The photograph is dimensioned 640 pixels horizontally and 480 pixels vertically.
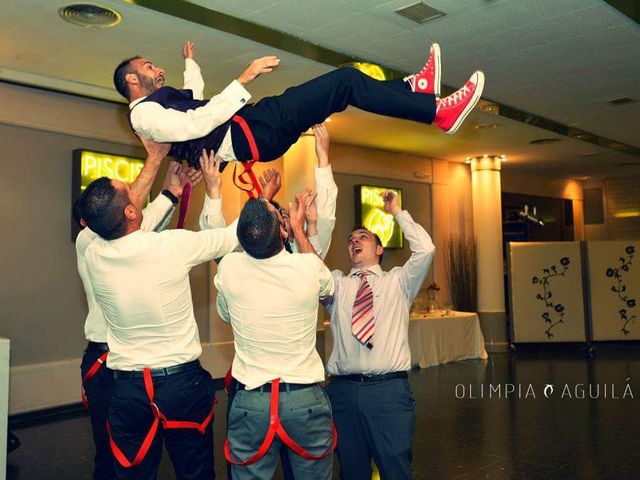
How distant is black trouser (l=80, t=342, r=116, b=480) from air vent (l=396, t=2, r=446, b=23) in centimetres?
291

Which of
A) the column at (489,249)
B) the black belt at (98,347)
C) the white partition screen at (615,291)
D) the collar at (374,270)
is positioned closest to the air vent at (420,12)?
the collar at (374,270)

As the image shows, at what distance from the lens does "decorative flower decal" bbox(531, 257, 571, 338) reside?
962cm

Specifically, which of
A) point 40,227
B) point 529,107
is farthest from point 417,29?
point 40,227

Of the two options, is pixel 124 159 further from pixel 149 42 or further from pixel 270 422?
pixel 270 422

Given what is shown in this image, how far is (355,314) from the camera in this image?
123 inches

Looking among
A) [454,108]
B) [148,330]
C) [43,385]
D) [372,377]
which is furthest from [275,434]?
[43,385]

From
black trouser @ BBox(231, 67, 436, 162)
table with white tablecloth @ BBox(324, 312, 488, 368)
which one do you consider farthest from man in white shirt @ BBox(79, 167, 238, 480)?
table with white tablecloth @ BBox(324, 312, 488, 368)

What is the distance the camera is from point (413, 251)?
10.5 ft

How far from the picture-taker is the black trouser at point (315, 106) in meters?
2.65

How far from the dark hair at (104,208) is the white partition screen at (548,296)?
8243 mm

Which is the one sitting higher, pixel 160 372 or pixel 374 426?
pixel 160 372

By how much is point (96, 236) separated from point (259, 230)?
41.4 inches

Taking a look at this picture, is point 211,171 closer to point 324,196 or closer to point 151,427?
point 324,196

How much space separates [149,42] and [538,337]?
721 cm
